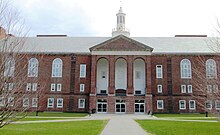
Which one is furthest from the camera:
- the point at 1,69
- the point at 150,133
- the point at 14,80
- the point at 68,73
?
the point at 68,73

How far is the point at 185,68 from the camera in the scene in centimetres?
4878

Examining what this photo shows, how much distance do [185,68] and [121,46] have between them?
12.5 meters

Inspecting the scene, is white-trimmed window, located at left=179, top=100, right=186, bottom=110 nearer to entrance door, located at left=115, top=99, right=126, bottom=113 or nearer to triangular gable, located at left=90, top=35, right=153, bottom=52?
entrance door, located at left=115, top=99, right=126, bottom=113

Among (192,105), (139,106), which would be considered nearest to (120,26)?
(139,106)

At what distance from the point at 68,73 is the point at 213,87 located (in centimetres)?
3465

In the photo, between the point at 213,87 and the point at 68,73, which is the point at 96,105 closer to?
the point at 68,73

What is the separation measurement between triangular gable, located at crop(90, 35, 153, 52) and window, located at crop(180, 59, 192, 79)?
23.0 feet

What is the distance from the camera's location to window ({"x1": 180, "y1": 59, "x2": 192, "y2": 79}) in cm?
4846

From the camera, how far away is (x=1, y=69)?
9.81 m

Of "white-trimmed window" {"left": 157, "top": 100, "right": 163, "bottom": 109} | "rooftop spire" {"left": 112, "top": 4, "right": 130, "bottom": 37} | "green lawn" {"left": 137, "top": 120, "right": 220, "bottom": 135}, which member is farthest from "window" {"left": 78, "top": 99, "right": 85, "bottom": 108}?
"green lawn" {"left": 137, "top": 120, "right": 220, "bottom": 135}

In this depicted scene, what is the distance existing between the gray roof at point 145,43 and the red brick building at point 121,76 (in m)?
0.18

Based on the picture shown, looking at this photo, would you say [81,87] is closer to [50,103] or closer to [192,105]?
[50,103]

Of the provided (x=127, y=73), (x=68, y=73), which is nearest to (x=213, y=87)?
(x=127, y=73)

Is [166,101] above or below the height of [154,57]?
below
